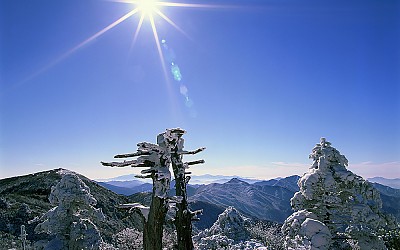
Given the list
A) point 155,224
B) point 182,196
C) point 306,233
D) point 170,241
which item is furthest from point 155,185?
point 170,241

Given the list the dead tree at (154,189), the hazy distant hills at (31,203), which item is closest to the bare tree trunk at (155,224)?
the dead tree at (154,189)

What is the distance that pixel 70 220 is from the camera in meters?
19.1

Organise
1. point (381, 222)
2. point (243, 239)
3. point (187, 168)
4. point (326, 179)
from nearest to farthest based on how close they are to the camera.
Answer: point (187, 168), point (381, 222), point (326, 179), point (243, 239)

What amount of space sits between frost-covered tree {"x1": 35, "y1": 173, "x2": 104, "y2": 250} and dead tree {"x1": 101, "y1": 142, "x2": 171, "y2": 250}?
1349cm

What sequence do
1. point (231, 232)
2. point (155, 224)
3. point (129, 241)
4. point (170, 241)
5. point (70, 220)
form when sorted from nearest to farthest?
point (155, 224) → point (70, 220) → point (231, 232) → point (170, 241) → point (129, 241)

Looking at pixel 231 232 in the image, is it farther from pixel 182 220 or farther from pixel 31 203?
pixel 31 203

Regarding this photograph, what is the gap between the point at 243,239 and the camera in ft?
107

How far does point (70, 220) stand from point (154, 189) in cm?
1472

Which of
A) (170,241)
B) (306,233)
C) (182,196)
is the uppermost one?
(182,196)

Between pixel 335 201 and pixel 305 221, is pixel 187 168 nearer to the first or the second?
pixel 305 221

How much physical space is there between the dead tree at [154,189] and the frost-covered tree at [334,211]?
7.56 meters

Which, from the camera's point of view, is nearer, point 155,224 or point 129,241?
point 155,224

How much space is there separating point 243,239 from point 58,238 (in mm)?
21029

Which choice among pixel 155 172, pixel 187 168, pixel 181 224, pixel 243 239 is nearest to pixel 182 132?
pixel 187 168
